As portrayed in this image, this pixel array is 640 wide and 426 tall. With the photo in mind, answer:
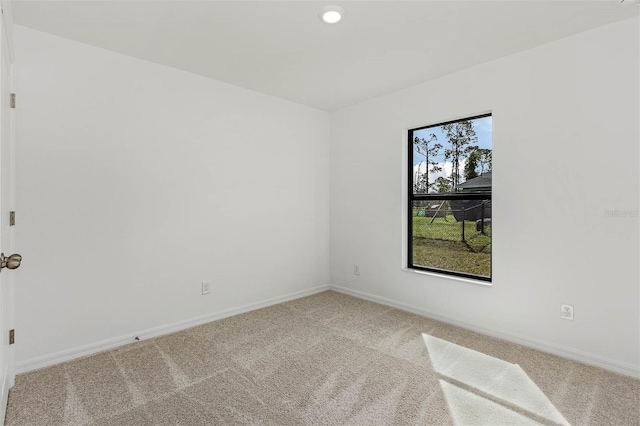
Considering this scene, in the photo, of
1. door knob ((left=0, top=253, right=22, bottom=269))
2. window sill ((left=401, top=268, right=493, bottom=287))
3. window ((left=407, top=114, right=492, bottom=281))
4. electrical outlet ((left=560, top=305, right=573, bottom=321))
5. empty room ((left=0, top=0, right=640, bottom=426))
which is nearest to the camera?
door knob ((left=0, top=253, right=22, bottom=269))

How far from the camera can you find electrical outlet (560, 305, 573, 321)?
2508 mm

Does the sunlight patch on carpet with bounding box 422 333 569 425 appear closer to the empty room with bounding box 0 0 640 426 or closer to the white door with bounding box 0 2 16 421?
the empty room with bounding box 0 0 640 426

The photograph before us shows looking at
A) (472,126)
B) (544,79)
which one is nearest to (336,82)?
(472,126)

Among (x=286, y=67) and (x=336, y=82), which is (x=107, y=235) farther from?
(x=336, y=82)

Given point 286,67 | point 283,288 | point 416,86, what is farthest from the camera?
point 283,288

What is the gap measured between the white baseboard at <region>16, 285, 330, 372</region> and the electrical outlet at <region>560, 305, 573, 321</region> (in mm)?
2634

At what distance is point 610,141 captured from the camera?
2.33 metres

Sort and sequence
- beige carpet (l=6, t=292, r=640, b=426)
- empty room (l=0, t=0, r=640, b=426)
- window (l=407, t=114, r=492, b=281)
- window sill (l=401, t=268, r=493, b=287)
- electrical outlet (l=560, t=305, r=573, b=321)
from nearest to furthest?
beige carpet (l=6, t=292, r=640, b=426)
empty room (l=0, t=0, r=640, b=426)
electrical outlet (l=560, t=305, r=573, b=321)
window sill (l=401, t=268, r=493, b=287)
window (l=407, t=114, r=492, b=281)

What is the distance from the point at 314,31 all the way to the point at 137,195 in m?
1.93

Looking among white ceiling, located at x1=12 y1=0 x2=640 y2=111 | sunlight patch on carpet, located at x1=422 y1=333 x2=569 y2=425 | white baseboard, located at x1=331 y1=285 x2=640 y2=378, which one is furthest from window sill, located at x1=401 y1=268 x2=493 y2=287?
white ceiling, located at x1=12 y1=0 x2=640 y2=111

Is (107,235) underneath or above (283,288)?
above

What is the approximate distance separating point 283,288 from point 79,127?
250 centimetres

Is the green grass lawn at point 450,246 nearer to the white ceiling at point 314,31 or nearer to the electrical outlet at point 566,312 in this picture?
the electrical outlet at point 566,312

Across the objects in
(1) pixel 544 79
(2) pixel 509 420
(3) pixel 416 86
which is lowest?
(2) pixel 509 420
